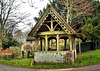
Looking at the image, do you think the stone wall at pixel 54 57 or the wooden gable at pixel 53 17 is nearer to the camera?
the stone wall at pixel 54 57

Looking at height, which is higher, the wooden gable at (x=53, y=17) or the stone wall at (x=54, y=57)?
the wooden gable at (x=53, y=17)

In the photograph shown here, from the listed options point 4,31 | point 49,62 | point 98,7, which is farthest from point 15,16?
point 98,7

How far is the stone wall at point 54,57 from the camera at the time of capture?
36.6 feet

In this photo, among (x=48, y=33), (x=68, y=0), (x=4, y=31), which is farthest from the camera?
(x=4, y=31)

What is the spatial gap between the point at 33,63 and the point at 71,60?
4.30 meters

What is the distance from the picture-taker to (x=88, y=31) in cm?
2339

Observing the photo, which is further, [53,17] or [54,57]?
[53,17]

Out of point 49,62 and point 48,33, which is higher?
point 48,33

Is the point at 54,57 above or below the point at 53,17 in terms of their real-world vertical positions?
below

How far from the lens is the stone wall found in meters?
11.2

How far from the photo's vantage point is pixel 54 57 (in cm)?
1141

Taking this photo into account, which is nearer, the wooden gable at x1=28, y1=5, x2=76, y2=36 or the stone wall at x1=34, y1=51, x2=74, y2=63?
the stone wall at x1=34, y1=51, x2=74, y2=63

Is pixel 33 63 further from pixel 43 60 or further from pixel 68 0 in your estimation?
pixel 68 0

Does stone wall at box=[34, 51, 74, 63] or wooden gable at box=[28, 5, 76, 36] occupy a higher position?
wooden gable at box=[28, 5, 76, 36]
